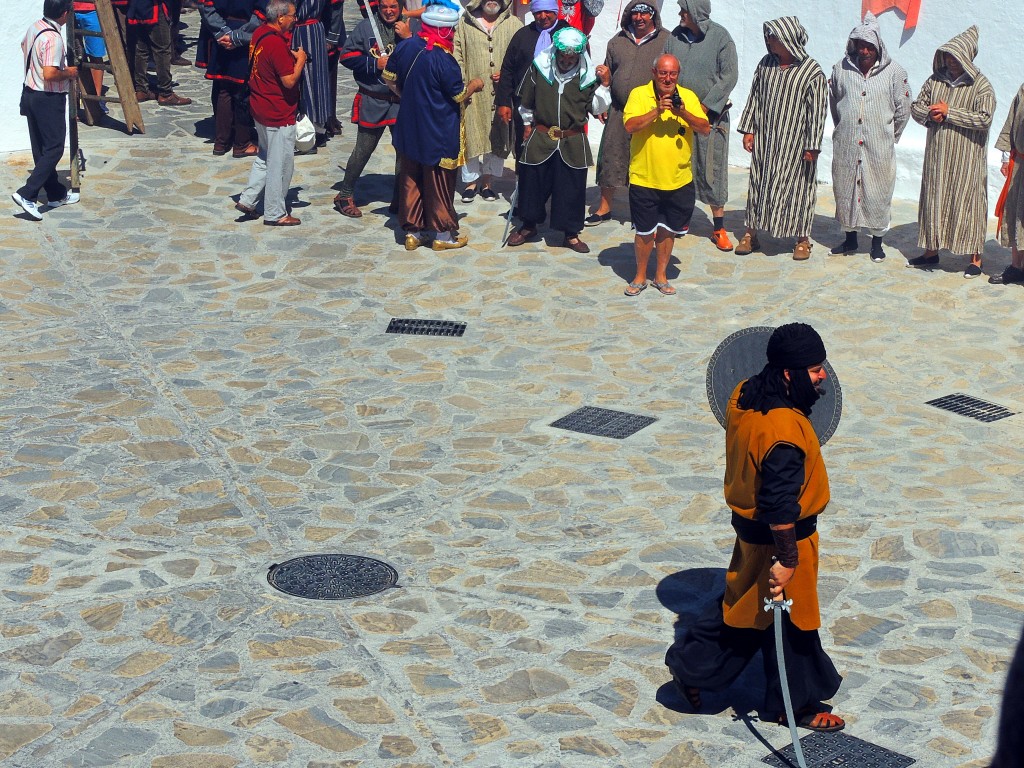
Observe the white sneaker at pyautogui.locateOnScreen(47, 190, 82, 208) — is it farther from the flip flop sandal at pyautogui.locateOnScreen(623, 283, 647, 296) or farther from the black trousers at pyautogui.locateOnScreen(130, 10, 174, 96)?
the flip flop sandal at pyautogui.locateOnScreen(623, 283, 647, 296)

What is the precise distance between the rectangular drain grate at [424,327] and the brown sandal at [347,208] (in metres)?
2.51

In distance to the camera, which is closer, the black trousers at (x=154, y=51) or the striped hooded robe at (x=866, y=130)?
the striped hooded robe at (x=866, y=130)

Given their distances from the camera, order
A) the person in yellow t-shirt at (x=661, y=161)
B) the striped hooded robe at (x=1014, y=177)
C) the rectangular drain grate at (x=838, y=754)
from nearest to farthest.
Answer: the rectangular drain grate at (x=838, y=754), the person in yellow t-shirt at (x=661, y=161), the striped hooded robe at (x=1014, y=177)

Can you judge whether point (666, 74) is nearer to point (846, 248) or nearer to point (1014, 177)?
point (846, 248)

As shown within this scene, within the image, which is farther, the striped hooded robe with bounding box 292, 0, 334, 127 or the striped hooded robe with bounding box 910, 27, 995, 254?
the striped hooded robe with bounding box 292, 0, 334, 127

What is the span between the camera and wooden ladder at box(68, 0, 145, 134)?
44.9 feet

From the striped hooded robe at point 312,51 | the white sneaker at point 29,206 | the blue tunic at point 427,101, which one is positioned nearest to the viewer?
the blue tunic at point 427,101

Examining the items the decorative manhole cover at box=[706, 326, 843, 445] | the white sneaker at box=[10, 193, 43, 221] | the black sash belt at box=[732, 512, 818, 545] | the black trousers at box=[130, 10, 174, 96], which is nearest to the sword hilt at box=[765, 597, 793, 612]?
the black sash belt at box=[732, 512, 818, 545]

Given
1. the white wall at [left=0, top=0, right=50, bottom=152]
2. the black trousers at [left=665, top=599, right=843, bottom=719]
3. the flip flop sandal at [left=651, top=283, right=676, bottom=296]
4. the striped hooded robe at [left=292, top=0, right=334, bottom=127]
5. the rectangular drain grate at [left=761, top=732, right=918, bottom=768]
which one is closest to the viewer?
the rectangular drain grate at [left=761, top=732, right=918, bottom=768]

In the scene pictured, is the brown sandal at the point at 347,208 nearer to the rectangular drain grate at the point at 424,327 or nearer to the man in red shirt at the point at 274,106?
the man in red shirt at the point at 274,106

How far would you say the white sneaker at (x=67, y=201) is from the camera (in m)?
12.8

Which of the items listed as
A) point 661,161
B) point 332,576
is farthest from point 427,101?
point 332,576

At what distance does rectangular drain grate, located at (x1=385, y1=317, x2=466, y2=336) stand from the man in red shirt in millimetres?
2391

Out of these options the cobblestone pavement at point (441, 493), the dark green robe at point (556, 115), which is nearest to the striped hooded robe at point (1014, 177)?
the cobblestone pavement at point (441, 493)
